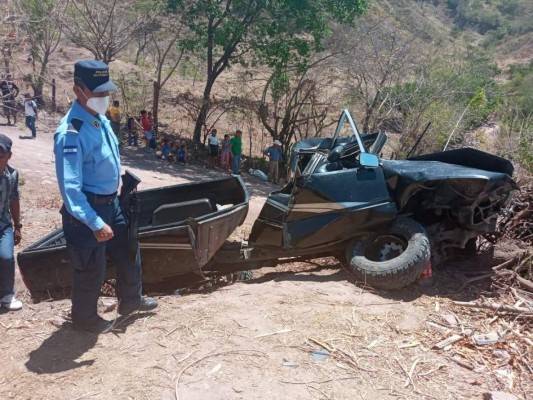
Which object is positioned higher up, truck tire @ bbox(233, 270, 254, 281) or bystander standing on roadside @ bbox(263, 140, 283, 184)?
bystander standing on roadside @ bbox(263, 140, 283, 184)

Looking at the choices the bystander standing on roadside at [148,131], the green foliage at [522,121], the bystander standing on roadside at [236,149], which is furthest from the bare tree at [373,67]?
the bystander standing on roadside at [148,131]

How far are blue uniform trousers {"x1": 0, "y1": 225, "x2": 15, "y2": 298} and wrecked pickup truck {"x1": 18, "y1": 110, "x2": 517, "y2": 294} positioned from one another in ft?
1.42

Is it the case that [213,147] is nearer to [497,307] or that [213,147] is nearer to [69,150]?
[497,307]

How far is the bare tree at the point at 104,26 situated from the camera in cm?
1597

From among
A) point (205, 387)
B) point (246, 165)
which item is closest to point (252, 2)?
point (246, 165)

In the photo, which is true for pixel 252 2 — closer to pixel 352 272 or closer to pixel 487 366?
pixel 352 272

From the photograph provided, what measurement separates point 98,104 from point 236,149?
433 inches

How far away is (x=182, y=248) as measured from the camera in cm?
494

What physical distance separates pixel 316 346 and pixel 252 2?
40.4 feet

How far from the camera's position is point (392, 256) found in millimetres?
5234

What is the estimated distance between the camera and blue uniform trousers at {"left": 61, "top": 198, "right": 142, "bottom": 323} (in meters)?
3.57

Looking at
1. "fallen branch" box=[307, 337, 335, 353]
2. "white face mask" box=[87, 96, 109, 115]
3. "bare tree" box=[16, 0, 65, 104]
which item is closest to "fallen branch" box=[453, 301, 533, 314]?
"fallen branch" box=[307, 337, 335, 353]

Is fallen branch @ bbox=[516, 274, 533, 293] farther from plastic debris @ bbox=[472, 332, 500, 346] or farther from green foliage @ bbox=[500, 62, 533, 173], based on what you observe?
green foliage @ bbox=[500, 62, 533, 173]

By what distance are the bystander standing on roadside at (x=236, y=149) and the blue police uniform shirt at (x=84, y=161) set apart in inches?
424
